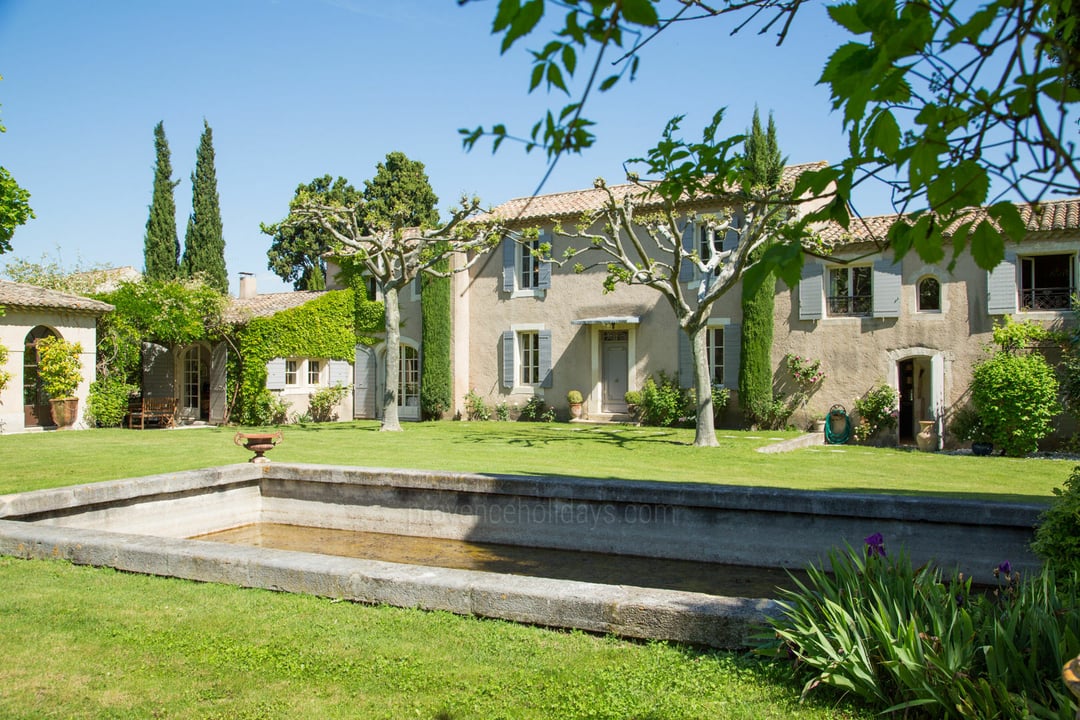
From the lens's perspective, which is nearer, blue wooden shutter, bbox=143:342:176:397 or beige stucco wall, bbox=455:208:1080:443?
beige stucco wall, bbox=455:208:1080:443

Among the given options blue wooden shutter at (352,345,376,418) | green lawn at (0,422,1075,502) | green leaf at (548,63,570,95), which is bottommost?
green lawn at (0,422,1075,502)

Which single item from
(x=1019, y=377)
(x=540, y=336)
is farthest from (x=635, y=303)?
(x=1019, y=377)

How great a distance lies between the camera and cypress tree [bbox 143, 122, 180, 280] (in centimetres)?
3284

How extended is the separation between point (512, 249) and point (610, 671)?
62.8 feet

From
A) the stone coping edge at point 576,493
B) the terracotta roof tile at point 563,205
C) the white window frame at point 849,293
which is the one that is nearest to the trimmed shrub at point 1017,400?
the white window frame at point 849,293

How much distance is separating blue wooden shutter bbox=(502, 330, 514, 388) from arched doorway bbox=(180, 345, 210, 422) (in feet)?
30.9

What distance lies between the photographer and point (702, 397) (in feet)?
49.6

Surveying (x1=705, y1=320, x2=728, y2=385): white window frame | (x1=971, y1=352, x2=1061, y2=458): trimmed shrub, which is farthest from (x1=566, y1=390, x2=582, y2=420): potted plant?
(x1=971, y1=352, x2=1061, y2=458): trimmed shrub

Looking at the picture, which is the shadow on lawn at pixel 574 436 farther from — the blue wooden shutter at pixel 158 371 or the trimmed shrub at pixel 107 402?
the blue wooden shutter at pixel 158 371

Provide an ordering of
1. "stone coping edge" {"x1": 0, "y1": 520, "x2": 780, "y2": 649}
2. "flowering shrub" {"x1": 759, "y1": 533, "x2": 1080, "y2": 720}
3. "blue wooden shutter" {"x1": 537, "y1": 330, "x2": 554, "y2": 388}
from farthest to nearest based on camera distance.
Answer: "blue wooden shutter" {"x1": 537, "y1": 330, "x2": 554, "y2": 388} < "stone coping edge" {"x1": 0, "y1": 520, "x2": 780, "y2": 649} < "flowering shrub" {"x1": 759, "y1": 533, "x2": 1080, "y2": 720}

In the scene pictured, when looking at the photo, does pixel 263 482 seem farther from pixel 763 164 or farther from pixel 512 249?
pixel 763 164

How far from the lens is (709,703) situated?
349 centimetres

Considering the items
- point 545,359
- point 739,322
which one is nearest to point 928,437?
point 739,322

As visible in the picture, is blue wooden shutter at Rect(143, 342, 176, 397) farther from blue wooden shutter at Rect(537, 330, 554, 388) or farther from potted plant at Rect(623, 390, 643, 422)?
potted plant at Rect(623, 390, 643, 422)
